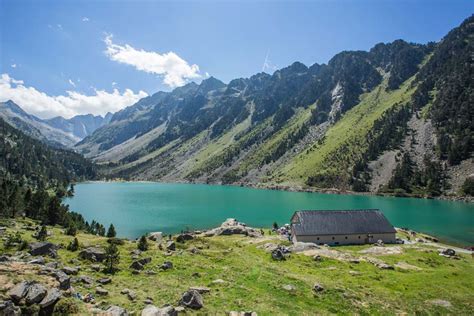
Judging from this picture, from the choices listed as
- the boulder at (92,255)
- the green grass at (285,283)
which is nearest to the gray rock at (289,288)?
the green grass at (285,283)

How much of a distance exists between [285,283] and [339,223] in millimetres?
41660

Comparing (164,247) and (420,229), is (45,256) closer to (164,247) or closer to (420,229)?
(164,247)

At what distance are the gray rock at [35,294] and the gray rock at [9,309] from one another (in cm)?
96

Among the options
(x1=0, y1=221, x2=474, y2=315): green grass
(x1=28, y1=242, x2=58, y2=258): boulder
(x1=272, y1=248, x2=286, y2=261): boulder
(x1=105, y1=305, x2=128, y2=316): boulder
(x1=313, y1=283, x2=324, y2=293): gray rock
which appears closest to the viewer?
(x1=105, y1=305, x2=128, y2=316): boulder

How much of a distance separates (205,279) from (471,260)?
51123 mm

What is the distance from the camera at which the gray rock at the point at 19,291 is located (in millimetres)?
18784

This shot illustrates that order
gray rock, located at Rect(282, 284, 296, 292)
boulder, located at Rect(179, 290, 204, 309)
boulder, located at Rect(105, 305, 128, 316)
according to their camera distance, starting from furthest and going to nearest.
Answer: gray rock, located at Rect(282, 284, 296, 292)
boulder, located at Rect(179, 290, 204, 309)
boulder, located at Rect(105, 305, 128, 316)

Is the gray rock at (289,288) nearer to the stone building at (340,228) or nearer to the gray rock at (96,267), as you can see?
the gray rock at (96,267)

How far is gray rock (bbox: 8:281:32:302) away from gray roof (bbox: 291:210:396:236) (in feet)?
183

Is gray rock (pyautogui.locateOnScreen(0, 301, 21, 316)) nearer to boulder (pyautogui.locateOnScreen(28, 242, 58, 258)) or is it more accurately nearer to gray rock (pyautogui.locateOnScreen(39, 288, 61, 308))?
gray rock (pyautogui.locateOnScreen(39, 288, 61, 308))

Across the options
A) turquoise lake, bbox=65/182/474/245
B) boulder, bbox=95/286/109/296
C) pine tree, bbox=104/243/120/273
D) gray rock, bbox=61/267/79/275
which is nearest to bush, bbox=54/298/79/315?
boulder, bbox=95/286/109/296

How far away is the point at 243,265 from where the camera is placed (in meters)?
40.4

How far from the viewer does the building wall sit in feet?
226

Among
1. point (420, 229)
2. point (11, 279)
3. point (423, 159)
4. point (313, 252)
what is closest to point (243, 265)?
point (313, 252)
